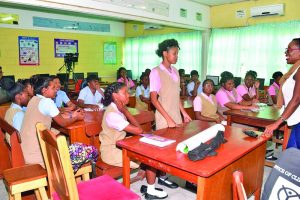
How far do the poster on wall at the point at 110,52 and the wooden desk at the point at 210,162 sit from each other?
6.47 metres

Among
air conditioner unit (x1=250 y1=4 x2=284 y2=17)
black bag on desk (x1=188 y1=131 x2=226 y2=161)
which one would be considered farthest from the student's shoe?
air conditioner unit (x1=250 y1=4 x2=284 y2=17)

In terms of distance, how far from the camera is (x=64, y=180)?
1.35 metres

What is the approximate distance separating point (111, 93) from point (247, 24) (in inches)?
184

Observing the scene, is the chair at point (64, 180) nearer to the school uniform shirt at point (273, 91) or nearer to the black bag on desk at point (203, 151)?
the black bag on desk at point (203, 151)

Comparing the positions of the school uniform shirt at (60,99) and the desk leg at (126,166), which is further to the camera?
the school uniform shirt at (60,99)

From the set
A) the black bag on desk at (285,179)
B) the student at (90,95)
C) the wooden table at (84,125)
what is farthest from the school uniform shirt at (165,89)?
the student at (90,95)

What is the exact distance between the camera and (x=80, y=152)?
2047 millimetres

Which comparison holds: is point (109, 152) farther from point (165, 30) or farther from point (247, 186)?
point (165, 30)

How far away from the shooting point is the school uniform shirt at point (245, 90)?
4.28m

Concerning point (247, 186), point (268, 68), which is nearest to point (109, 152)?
point (247, 186)

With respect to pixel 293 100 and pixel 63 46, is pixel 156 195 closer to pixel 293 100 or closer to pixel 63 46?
pixel 293 100

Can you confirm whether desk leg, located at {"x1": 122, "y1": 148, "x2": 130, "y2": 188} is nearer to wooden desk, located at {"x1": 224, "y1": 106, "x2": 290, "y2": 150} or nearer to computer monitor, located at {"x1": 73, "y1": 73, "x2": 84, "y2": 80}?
wooden desk, located at {"x1": 224, "y1": 106, "x2": 290, "y2": 150}

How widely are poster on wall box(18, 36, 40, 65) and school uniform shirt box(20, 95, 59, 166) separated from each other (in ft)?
16.6

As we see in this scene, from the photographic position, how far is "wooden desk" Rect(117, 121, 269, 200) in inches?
56.3
